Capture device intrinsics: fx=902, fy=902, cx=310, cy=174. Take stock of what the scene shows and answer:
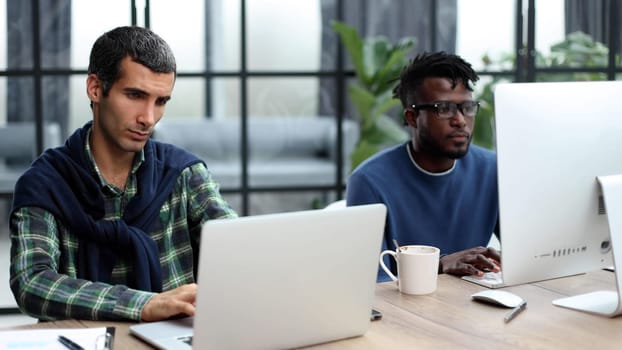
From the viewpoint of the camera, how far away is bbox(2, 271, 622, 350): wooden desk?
1.56m

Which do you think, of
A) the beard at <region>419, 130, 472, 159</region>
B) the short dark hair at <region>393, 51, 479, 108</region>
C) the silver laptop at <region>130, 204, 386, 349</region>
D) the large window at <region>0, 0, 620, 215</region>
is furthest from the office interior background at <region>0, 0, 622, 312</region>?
the silver laptop at <region>130, 204, 386, 349</region>

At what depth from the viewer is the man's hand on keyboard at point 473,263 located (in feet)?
6.73

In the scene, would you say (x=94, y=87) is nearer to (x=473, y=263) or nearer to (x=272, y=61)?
(x=473, y=263)

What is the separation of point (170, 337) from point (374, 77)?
2.46 meters

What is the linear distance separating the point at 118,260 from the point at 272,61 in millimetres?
2005

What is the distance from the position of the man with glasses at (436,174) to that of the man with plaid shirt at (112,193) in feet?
1.64

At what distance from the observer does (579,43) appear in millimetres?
4199

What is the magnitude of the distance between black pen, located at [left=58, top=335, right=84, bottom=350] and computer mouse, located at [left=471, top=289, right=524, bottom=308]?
0.80m

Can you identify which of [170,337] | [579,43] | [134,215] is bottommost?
[170,337]

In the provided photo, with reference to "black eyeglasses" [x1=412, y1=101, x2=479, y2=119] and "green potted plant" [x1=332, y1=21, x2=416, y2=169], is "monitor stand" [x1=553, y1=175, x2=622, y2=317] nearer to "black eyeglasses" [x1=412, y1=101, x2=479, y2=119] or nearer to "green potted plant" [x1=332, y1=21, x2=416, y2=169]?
"black eyeglasses" [x1=412, y1=101, x2=479, y2=119]

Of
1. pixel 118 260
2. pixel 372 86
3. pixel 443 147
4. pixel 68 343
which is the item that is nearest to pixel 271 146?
pixel 372 86

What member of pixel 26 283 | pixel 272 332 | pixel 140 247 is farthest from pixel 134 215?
pixel 272 332

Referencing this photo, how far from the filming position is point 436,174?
2508 millimetres

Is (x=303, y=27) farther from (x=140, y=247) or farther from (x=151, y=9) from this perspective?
(x=140, y=247)
